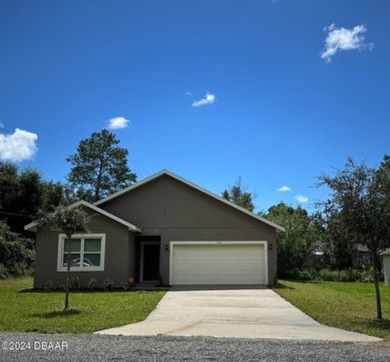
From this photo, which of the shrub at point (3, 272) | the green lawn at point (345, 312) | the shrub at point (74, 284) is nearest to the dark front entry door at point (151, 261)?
the shrub at point (74, 284)

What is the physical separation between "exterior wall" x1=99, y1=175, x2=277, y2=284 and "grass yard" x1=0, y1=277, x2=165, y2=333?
19.4 ft

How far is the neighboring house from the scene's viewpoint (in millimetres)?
21281

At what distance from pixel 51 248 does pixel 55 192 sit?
62.8 feet

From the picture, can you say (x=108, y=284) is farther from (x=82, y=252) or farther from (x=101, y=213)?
(x=101, y=213)

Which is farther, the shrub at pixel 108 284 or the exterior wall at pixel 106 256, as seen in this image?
the exterior wall at pixel 106 256

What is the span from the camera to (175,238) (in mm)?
22859

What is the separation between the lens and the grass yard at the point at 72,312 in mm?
10188

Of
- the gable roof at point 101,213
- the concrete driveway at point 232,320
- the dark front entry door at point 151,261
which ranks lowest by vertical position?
the concrete driveway at point 232,320

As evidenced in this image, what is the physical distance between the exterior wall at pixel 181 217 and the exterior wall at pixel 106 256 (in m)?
2.00

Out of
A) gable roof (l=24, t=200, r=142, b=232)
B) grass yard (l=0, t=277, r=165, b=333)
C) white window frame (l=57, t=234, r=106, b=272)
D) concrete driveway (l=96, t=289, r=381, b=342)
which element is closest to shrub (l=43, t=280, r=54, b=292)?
white window frame (l=57, t=234, r=106, b=272)

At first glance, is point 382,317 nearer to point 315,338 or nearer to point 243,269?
point 315,338

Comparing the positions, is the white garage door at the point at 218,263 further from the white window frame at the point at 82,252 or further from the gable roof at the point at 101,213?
the white window frame at the point at 82,252

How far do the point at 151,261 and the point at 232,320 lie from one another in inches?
516

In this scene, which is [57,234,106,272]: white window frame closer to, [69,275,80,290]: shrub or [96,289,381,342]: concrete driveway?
[69,275,80,290]: shrub
